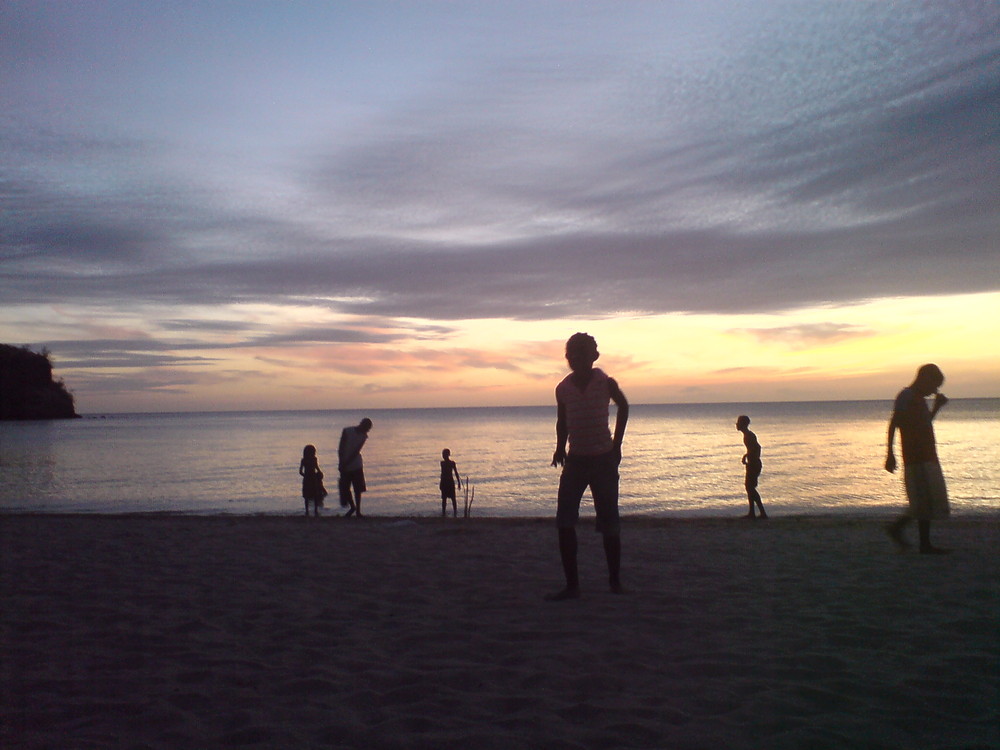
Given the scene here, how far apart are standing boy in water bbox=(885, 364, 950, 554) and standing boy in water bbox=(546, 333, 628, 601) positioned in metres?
3.48

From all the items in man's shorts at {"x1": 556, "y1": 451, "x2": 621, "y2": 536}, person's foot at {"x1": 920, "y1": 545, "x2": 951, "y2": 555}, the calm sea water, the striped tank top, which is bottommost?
the calm sea water

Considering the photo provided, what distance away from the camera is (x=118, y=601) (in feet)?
18.7

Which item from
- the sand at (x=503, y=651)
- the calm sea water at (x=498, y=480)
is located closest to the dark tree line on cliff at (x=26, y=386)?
the calm sea water at (x=498, y=480)

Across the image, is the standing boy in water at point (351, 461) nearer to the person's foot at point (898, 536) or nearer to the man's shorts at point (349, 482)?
the man's shorts at point (349, 482)

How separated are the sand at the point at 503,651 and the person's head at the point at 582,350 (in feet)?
5.91

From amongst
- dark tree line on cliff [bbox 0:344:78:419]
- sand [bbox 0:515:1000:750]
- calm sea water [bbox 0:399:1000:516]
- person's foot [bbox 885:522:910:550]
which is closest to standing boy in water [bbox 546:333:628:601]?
sand [bbox 0:515:1000:750]

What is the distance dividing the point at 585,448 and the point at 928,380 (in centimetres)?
413

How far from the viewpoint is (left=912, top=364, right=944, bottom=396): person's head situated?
23.6 feet

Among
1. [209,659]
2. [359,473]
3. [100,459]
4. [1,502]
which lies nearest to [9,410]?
[100,459]

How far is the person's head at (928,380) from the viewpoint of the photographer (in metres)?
7.19

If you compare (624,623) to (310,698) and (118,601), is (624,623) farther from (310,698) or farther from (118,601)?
(118,601)

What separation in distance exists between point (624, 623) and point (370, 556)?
12.3 feet

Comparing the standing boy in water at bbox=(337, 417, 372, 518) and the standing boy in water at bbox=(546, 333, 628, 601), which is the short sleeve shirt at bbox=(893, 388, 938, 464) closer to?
the standing boy in water at bbox=(546, 333, 628, 601)

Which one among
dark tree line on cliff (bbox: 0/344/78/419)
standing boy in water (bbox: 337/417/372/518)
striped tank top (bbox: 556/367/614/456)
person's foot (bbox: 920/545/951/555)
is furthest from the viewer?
dark tree line on cliff (bbox: 0/344/78/419)
